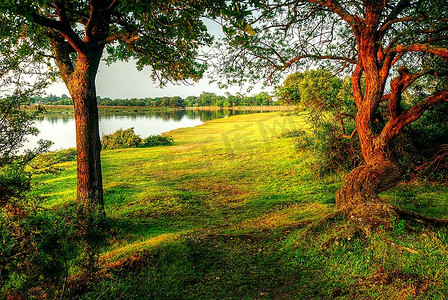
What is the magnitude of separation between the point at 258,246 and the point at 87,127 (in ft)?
16.9

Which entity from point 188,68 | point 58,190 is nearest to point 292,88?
point 188,68

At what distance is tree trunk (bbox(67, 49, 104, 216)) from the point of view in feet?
22.9

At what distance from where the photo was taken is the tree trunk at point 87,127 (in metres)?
6.96

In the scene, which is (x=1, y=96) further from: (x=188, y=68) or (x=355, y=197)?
(x=355, y=197)

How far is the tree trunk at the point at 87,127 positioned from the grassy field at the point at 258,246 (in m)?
1.12

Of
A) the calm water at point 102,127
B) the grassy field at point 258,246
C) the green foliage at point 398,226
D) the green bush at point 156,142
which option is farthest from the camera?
the calm water at point 102,127

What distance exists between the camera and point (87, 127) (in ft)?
23.5

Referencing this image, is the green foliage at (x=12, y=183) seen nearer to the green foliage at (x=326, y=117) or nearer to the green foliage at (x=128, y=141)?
the green foliage at (x=326, y=117)

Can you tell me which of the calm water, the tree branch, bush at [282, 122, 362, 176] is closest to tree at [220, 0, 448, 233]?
the tree branch

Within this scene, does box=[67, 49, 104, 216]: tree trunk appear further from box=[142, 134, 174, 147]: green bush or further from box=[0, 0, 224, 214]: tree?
box=[142, 134, 174, 147]: green bush

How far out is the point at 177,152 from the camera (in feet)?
68.4

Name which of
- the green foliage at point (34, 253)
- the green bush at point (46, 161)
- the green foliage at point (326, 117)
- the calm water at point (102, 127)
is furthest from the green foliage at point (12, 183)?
the calm water at point (102, 127)

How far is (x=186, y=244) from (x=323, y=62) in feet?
25.0

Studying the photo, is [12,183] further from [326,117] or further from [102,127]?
[102,127]
